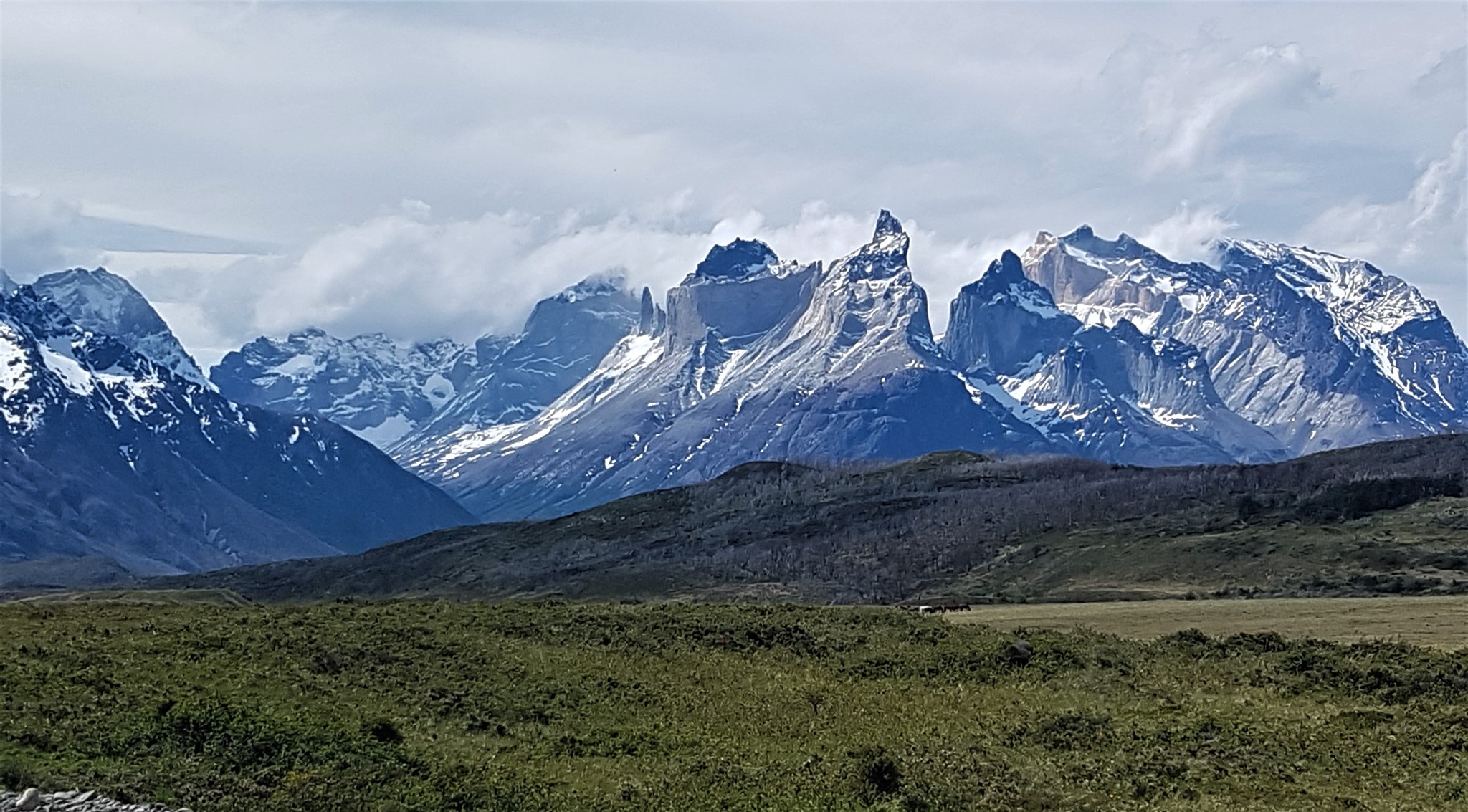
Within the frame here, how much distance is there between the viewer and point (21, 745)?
130 feet

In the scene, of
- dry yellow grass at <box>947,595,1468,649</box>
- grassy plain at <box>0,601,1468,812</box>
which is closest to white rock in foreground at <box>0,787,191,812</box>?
grassy plain at <box>0,601,1468,812</box>

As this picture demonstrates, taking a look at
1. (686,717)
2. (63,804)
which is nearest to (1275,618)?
(686,717)

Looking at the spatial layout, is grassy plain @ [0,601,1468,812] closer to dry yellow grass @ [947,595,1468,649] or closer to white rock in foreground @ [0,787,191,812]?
white rock in foreground @ [0,787,191,812]

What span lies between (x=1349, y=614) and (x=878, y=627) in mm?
40498

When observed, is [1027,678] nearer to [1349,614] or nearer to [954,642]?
[954,642]

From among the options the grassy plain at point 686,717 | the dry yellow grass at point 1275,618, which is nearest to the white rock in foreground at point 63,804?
the grassy plain at point 686,717

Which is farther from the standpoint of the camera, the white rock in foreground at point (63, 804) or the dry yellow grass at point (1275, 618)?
the dry yellow grass at point (1275, 618)

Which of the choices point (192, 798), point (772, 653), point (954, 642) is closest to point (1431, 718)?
point (954, 642)

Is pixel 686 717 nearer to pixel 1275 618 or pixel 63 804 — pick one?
pixel 63 804

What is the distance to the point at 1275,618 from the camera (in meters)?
100

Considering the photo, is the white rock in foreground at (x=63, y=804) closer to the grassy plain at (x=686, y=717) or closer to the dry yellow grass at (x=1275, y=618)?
the grassy plain at (x=686, y=717)

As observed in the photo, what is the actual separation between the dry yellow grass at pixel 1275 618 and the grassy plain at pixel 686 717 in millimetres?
15459

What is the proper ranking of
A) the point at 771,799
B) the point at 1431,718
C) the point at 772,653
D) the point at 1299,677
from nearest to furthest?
1. the point at 771,799
2. the point at 1431,718
3. the point at 1299,677
4. the point at 772,653

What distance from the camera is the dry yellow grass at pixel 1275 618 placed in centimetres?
8344
